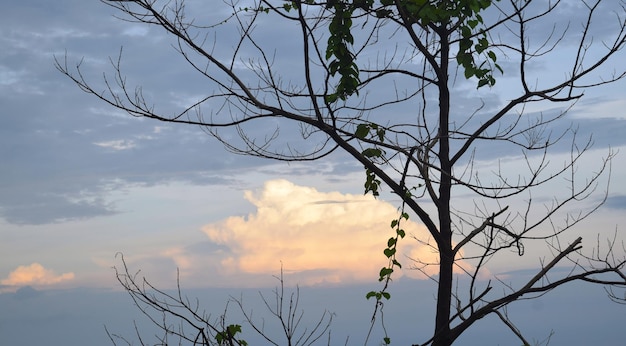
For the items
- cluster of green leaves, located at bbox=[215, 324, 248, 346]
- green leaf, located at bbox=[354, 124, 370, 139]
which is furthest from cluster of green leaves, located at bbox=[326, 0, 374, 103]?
cluster of green leaves, located at bbox=[215, 324, 248, 346]

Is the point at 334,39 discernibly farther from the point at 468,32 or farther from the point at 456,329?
the point at 456,329

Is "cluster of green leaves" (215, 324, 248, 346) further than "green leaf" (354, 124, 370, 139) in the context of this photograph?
No

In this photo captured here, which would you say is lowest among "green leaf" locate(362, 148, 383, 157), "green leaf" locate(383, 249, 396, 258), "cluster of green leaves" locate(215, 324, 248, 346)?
"cluster of green leaves" locate(215, 324, 248, 346)

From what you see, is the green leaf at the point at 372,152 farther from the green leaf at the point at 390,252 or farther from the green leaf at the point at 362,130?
the green leaf at the point at 390,252

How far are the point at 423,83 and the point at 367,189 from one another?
1.12 m

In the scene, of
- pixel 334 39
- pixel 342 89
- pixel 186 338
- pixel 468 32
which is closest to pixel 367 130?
pixel 342 89

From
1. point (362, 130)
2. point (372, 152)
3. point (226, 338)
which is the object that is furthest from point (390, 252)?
point (226, 338)

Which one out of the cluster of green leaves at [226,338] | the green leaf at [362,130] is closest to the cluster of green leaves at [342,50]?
the green leaf at [362,130]

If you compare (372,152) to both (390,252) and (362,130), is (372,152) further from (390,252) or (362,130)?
(390,252)

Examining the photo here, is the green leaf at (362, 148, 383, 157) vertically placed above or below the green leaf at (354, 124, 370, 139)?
below

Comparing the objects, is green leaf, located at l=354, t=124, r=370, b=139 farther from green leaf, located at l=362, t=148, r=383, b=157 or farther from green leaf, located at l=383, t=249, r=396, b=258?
green leaf, located at l=383, t=249, r=396, b=258

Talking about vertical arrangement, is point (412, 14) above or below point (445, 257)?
above

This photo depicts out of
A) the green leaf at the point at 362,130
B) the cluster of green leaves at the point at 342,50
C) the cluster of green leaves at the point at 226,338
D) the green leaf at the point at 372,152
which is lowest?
the cluster of green leaves at the point at 226,338

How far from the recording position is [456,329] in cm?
566
